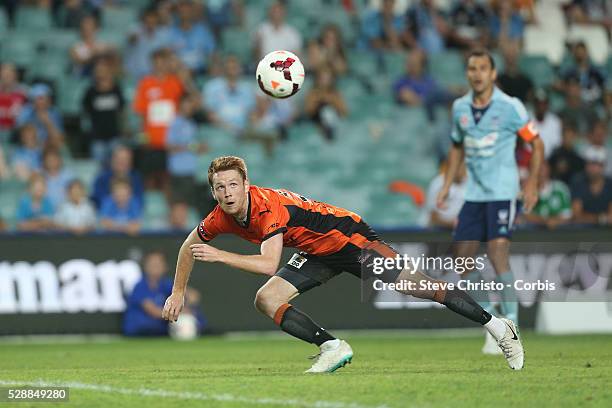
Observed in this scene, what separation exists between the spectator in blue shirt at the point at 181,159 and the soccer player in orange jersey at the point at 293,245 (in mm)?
8468

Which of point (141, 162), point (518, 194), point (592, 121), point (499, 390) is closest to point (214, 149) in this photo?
point (141, 162)

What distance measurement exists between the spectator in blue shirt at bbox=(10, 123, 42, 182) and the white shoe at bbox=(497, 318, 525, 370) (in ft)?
32.7

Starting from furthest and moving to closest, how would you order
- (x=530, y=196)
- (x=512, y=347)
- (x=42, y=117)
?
(x=42, y=117)
(x=530, y=196)
(x=512, y=347)

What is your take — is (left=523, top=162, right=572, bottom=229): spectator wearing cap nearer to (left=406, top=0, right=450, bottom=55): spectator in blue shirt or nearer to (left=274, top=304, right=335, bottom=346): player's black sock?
(left=406, top=0, right=450, bottom=55): spectator in blue shirt

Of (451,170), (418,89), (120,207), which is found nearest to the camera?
(451,170)

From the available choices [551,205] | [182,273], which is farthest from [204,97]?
[182,273]

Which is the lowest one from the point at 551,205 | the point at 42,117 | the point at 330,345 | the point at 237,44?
the point at 330,345

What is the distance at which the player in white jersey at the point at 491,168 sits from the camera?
1164 centimetres

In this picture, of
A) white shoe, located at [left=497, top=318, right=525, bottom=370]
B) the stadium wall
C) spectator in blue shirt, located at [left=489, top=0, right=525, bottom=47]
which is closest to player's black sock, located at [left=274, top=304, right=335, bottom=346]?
white shoe, located at [left=497, top=318, right=525, bottom=370]

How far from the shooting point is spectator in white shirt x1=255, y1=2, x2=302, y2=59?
65.7 ft

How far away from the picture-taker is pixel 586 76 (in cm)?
2106

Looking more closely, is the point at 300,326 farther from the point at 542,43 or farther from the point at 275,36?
the point at 542,43

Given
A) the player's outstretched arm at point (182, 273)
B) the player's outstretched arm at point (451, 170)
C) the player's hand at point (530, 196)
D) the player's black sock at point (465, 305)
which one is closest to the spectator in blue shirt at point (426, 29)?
the player's outstretched arm at point (451, 170)

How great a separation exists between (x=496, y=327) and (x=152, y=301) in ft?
23.4
